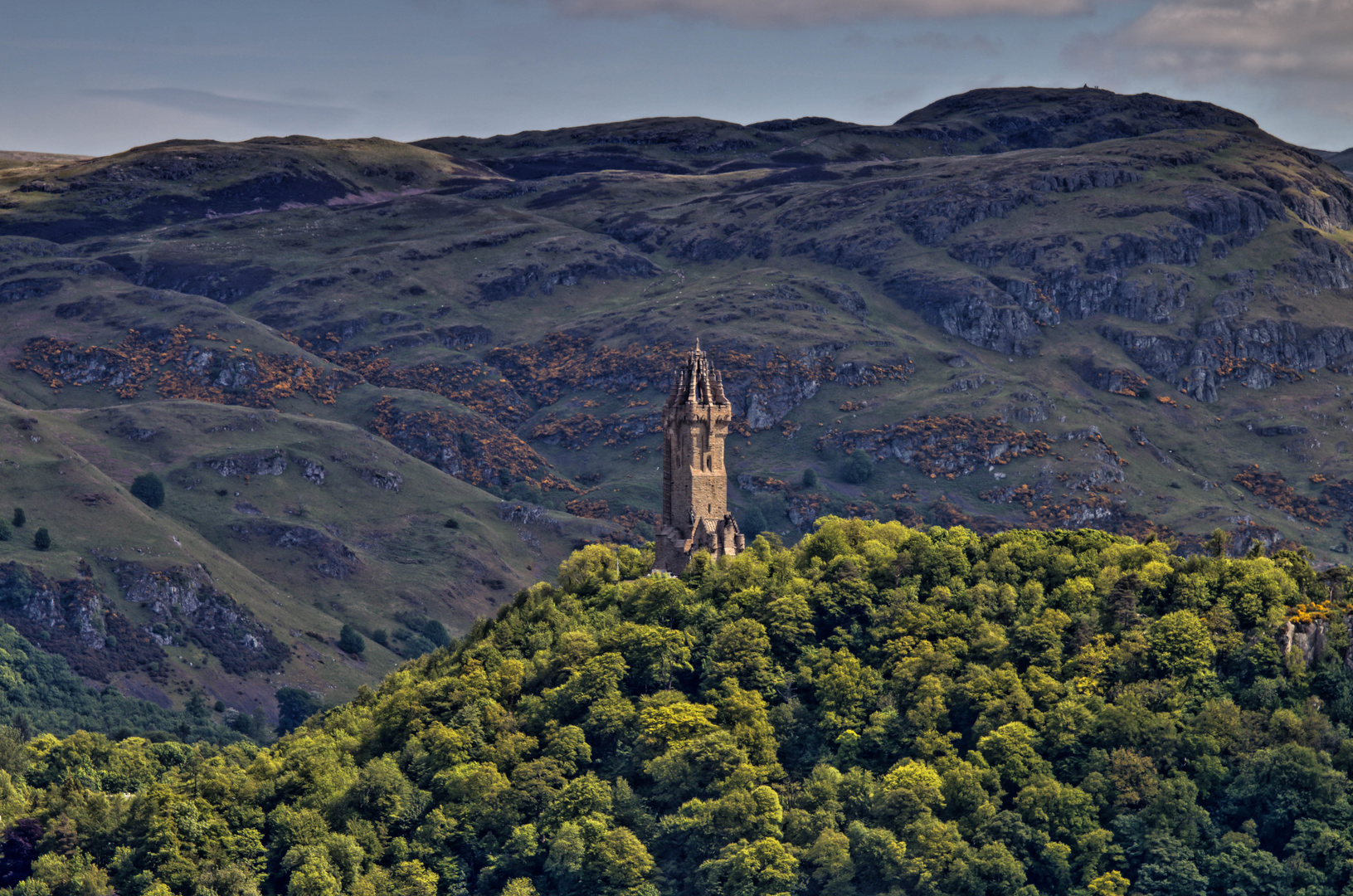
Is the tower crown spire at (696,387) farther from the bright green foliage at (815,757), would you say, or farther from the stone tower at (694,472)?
the bright green foliage at (815,757)

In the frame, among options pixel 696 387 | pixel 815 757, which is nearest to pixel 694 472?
pixel 696 387

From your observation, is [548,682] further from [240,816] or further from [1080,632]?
[1080,632]

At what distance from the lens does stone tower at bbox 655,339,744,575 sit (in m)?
142

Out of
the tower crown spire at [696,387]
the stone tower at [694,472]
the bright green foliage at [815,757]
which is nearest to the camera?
the bright green foliage at [815,757]

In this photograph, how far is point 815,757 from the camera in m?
128

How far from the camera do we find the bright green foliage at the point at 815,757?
383 feet

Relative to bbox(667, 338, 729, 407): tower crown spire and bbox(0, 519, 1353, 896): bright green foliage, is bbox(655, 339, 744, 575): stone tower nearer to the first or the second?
bbox(667, 338, 729, 407): tower crown spire

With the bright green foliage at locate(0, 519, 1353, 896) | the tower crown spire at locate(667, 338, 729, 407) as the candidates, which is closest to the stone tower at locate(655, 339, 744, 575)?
the tower crown spire at locate(667, 338, 729, 407)

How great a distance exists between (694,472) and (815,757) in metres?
26.4

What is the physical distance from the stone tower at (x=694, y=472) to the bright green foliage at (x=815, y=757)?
9.36 ft

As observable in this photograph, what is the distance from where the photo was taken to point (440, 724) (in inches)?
5098

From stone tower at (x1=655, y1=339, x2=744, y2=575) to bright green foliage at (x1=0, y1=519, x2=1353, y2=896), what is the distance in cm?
285

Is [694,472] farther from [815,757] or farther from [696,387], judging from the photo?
[815,757]

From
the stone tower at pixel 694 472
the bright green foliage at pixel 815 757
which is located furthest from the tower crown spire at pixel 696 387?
the bright green foliage at pixel 815 757
